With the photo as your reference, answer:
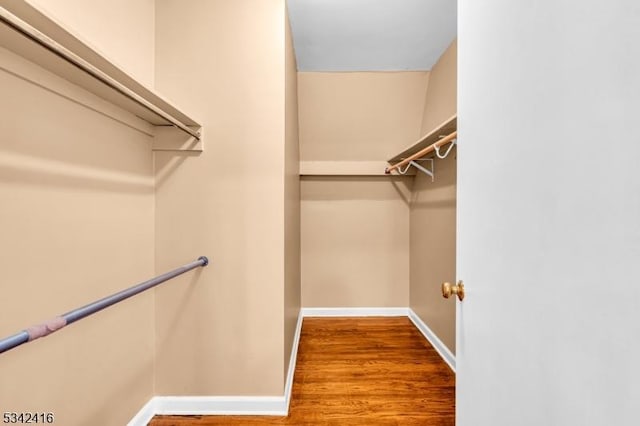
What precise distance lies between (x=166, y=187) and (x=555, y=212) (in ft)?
5.48

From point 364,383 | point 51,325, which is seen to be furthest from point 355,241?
point 51,325

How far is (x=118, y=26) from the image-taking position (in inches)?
50.9

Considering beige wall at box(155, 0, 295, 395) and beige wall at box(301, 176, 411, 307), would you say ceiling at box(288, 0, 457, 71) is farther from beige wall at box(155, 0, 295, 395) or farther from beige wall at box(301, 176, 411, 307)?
beige wall at box(301, 176, 411, 307)

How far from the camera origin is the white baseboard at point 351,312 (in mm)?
3076

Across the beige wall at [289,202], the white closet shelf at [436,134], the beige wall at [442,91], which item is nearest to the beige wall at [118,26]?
the beige wall at [289,202]

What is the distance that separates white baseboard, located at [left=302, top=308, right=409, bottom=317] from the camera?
3.08 m

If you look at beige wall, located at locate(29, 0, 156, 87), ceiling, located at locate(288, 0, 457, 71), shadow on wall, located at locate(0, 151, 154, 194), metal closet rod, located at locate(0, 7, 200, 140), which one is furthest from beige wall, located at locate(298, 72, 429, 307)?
metal closet rod, located at locate(0, 7, 200, 140)

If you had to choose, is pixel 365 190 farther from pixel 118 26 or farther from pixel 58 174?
pixel 58 174

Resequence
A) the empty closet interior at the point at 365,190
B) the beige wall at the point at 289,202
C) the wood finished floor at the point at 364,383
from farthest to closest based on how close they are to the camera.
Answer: the empty closet interior at the point at 365,190
the beige wall at the point at 289,202
the wood finished floor at the point at 364,383

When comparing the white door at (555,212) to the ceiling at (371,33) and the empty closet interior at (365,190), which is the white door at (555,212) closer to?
the ceiling at (371,33)

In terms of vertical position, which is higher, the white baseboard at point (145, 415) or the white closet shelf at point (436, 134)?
the white closet shelf at point (436, 134)

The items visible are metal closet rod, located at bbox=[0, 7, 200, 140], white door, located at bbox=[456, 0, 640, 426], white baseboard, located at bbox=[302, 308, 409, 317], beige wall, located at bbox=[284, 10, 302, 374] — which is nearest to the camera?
white door, located at bbox=[456, 0, 640, 426]

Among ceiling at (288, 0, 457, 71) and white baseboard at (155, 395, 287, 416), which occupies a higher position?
ceiling at (288, 0, 457, 71)

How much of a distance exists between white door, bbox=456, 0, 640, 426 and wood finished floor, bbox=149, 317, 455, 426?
1032 mm
